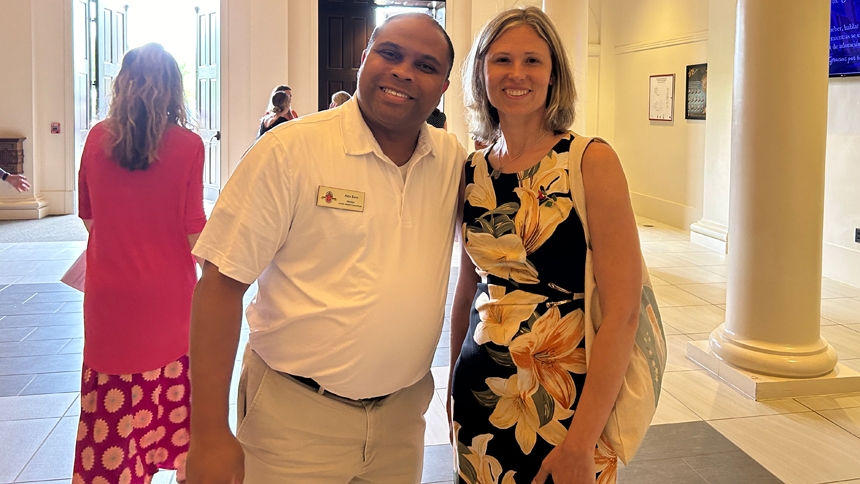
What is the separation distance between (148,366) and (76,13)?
31.8ft

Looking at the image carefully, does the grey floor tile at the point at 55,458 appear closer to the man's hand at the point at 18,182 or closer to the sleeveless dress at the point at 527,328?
the man's hand at the point at 18,182

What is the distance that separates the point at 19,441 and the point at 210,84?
9.12m

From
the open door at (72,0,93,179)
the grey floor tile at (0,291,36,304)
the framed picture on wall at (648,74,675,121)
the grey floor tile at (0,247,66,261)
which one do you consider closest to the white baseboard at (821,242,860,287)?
the framed picture on wall at (648,74,675,121)

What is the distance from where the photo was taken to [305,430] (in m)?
1.52

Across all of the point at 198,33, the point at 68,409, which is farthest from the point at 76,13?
the point at 68,409

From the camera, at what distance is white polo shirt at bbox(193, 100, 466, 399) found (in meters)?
1.42

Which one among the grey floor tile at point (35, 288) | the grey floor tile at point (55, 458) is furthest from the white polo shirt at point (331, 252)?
the grey floor tile at point (35, 288)

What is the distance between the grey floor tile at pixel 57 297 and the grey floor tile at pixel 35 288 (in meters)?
0.07

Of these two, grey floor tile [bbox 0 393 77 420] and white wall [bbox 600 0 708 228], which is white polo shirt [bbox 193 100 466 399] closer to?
grey floor tile [bbox 0 393 77 420]

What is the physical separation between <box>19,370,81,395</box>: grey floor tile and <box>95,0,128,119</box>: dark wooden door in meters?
8.15

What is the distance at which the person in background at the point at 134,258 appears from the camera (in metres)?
2.43

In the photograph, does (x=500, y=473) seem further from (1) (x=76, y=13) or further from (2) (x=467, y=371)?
(1) (x=76, y=13)

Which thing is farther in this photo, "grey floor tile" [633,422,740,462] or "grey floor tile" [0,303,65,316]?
"grey floor tile" [0,303,65,316]

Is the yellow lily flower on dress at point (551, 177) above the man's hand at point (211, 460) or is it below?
above
